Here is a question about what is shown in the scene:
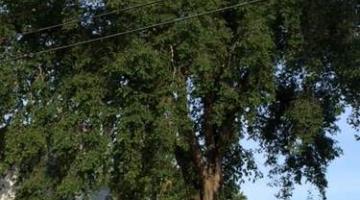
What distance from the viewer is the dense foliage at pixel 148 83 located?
73.9ft

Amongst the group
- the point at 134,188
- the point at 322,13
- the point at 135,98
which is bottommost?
the point at 134,188

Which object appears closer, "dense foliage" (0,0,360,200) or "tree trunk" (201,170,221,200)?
"dense foliage" (0,0,360,200)

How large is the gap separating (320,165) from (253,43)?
789 centimetres

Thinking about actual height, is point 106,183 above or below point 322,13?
below

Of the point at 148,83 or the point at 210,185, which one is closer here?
the point at 148,83

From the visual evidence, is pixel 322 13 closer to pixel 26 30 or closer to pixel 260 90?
pixel 260 90

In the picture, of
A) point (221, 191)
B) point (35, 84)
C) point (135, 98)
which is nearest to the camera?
point (135, 98)

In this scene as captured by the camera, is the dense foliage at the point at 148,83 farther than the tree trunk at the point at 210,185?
No

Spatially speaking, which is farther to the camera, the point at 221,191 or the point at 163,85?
the point at 221,191

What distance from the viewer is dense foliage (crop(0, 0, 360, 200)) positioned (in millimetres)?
22531

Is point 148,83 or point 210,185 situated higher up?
point 148,83

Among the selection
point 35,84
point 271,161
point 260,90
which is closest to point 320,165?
point 271,161

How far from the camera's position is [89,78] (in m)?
23.5

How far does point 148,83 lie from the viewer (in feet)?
74.8
